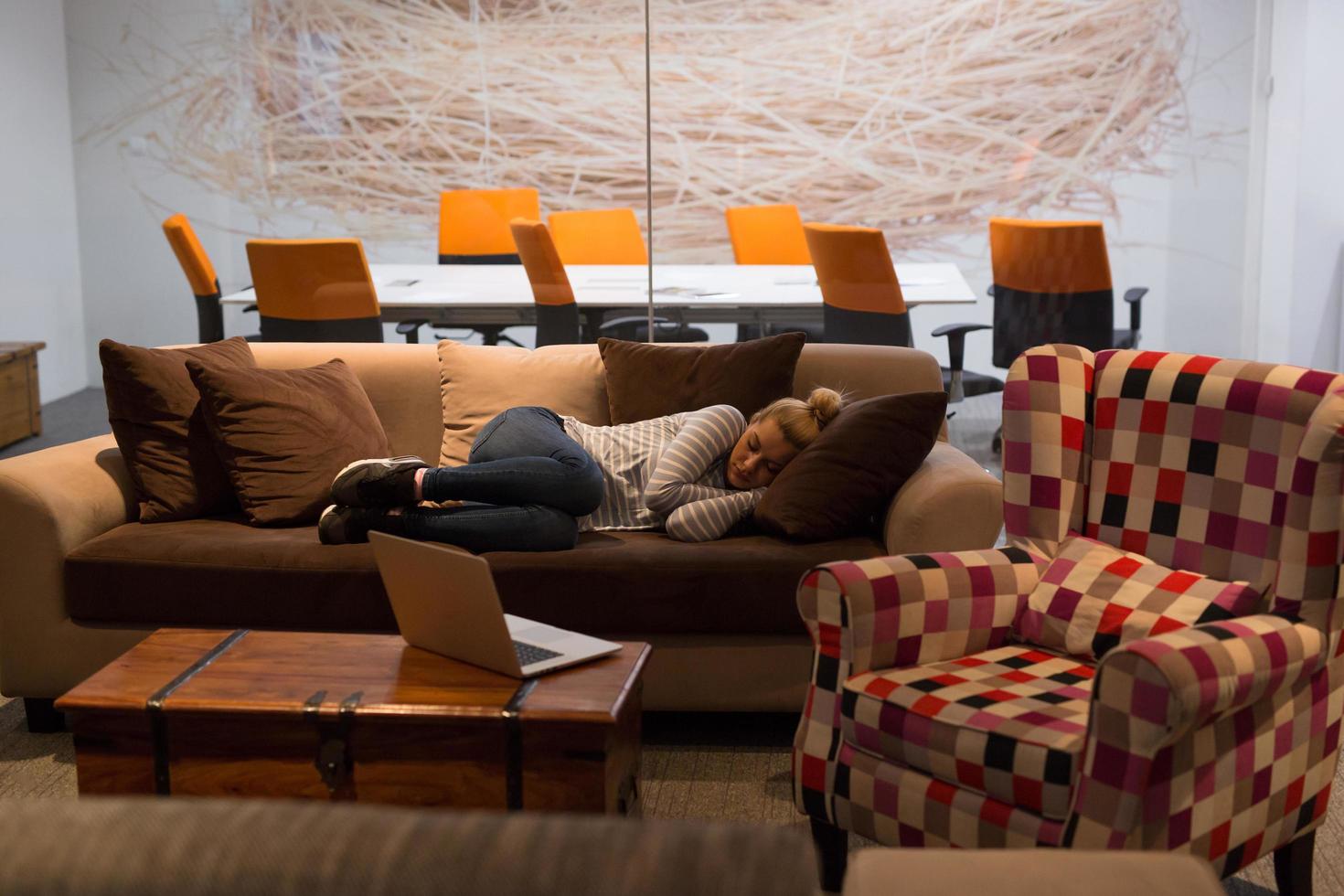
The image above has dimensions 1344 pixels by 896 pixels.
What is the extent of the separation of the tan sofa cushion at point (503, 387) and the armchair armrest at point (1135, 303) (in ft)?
6.39

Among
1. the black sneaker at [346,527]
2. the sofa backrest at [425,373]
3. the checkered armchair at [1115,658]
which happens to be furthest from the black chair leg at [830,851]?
the sofa backrest at [425,373]

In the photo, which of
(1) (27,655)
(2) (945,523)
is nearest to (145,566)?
(1) (27,655)

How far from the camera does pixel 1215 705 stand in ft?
6.05

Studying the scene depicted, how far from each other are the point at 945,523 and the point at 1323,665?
0.83 metres

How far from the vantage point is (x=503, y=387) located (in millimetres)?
3393

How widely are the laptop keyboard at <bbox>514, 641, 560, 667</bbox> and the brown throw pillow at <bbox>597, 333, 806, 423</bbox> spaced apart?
1.12 m

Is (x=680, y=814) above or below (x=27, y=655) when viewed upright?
below

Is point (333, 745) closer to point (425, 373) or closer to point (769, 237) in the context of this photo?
point (425, 373)

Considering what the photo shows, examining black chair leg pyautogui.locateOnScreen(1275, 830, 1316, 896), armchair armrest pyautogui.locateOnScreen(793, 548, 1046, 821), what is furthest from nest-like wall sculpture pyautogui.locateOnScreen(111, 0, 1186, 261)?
black chair leg pyautogui.locateOnScreen(1275, 830, 1316, 896)

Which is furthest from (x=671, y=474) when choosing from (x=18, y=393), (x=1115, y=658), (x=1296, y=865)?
(x=18, y=393)

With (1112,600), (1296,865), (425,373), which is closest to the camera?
(1296,865)

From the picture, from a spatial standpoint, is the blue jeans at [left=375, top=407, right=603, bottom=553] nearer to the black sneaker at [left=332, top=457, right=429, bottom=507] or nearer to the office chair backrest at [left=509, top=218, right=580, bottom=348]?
the black sneaker at [left=332, top=457, right=429, bottom=507]

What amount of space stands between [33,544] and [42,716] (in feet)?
1.30

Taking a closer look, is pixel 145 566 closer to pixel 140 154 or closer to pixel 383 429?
pixel 383 429
